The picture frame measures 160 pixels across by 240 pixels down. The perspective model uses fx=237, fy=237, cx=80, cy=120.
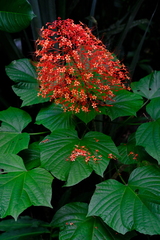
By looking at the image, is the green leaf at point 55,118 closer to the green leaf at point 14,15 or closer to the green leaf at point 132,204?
the green leaf at point 132,204

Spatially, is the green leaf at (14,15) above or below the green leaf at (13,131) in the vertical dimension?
above

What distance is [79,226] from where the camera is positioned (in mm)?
1021

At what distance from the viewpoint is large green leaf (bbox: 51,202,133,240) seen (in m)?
0.99

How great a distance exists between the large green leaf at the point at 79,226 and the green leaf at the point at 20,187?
0.80 ft

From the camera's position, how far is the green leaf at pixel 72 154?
0.91 m

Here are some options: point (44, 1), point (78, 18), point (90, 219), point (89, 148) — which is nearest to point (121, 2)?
point (78, 18)

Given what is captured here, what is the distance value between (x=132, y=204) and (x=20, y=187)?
0.43 metres

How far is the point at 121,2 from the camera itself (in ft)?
7.97

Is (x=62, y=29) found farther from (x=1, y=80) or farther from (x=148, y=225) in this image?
(x=1, y=80)

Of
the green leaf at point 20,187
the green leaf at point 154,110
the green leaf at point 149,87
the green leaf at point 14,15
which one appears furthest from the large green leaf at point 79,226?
the green leaf at point 14,15

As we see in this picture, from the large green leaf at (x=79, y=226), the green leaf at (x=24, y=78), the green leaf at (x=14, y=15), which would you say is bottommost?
the large green leaf at (x=79, y=226)

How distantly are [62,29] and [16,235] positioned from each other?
1.03 m

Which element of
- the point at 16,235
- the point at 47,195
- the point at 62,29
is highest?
the point at 62,29

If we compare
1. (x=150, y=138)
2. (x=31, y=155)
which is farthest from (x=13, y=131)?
(x=150, y=138)
